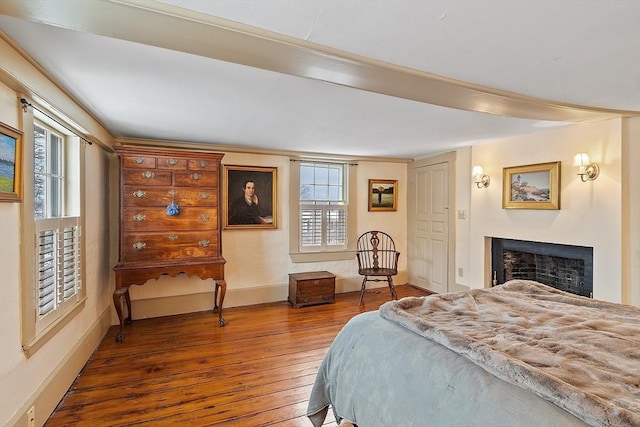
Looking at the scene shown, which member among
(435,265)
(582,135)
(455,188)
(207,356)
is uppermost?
(582,135)

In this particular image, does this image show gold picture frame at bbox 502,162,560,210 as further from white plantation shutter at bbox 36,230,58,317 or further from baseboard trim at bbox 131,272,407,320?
white plantation shutter at bbox 36,230,58,317

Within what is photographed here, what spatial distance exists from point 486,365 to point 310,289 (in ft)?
10.8

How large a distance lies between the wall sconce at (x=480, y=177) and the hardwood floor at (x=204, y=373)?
7.84 ft

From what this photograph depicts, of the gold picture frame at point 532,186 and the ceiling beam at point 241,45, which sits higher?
the ceiling beam at point 241,45

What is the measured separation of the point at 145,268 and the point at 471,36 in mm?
3408

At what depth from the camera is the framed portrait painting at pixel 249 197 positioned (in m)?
4.25

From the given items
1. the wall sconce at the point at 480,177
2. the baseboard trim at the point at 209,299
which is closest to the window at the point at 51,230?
the baseboard trim at the point at 209,299

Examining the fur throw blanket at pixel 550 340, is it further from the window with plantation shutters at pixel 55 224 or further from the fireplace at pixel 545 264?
the window with plantation shutters at pixel 55 224

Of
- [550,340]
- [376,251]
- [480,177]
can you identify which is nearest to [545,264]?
[480,177]

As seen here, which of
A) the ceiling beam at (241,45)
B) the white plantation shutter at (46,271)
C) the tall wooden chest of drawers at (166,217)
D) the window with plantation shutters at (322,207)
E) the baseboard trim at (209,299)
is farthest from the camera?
the window with plantation shutters at (322,207)

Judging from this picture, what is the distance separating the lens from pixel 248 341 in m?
3.17

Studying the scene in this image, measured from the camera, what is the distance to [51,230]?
85.5 inches

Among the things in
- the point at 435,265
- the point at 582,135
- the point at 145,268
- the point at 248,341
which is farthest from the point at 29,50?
the point at 435,265

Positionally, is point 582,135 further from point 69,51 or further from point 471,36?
point 69,51
